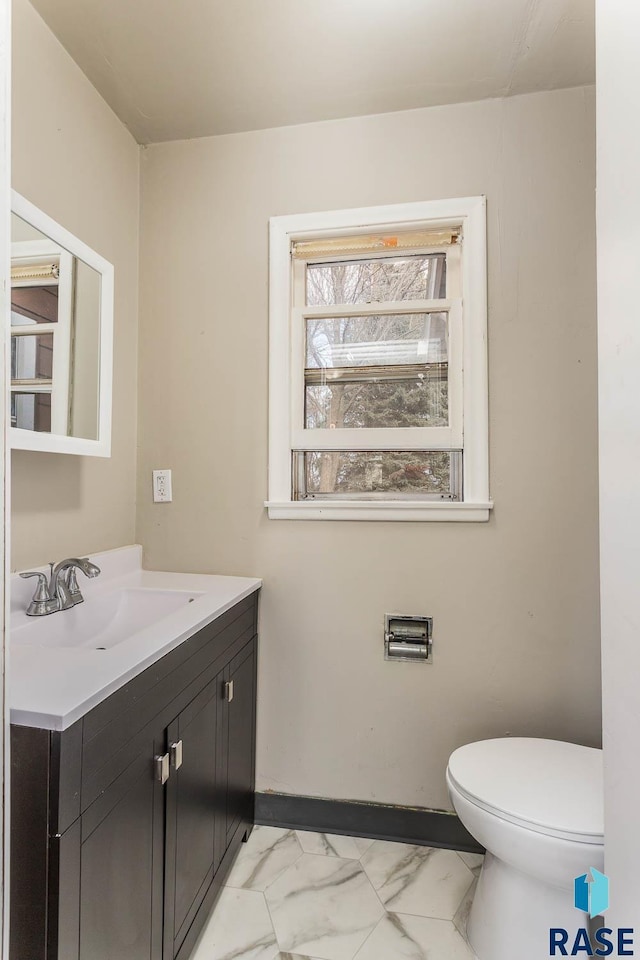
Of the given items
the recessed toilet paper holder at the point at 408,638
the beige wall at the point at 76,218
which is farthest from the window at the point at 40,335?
the recessed toilet paper holder at the point at 408,638

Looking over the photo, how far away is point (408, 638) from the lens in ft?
5.67

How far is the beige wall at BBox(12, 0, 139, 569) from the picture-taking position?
1.36 m

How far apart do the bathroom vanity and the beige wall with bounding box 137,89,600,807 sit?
1.11 ft

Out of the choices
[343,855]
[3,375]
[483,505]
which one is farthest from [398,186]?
[343,855]

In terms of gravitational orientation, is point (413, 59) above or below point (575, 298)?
above

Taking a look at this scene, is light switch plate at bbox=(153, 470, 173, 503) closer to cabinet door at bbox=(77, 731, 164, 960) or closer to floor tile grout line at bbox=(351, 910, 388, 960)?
cabinet door at bbox=(77, 731, 164, 960)

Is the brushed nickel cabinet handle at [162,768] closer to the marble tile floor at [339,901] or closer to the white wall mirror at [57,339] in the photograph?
the marble tile floor at [339,901]

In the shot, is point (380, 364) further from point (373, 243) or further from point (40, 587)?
point (40, 587)

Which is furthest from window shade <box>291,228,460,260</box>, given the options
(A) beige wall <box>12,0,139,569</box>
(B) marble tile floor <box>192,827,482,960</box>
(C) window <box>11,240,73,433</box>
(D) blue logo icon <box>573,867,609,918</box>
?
(B) marble tile floor <box>192,827,482,960</box>

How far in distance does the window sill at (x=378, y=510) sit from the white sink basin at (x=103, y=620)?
0.43m

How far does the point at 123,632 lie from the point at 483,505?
118 centimetres

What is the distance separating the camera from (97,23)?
1423 mm

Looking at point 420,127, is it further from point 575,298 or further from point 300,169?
point 575,298

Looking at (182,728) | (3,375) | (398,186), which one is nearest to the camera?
(3,375)
